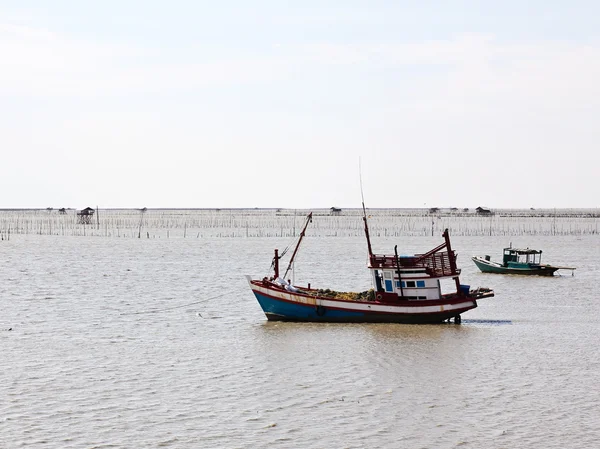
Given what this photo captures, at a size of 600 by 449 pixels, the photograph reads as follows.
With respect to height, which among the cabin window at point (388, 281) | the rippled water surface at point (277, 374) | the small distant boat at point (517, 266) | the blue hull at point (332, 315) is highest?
the cabin window at point (388, 281)

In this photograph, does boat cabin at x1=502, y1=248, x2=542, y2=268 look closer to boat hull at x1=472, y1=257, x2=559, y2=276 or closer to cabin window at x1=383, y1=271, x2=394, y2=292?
boat hull at x1=472, y1=257, x2=559, y2=276

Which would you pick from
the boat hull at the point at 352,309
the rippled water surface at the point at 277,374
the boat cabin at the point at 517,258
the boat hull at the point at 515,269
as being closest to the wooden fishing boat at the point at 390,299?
the boat hull at the point at 352,309

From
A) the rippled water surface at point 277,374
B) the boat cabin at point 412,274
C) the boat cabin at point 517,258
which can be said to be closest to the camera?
the rippled water surface at point 277,374

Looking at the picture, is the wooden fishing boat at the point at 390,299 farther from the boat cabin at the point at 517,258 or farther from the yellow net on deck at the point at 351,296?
the boat cabin at the point at 517,258

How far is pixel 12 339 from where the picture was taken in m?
30.0

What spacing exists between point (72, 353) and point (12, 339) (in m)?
3.84

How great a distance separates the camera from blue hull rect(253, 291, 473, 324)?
34906 mm

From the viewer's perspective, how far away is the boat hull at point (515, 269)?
2336 inches

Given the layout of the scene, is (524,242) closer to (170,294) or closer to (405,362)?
(170,294)

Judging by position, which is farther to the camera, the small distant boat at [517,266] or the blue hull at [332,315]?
the small distant boat at [517,266]

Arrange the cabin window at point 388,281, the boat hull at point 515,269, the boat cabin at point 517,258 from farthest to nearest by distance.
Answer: the boat cabin at point 517,258 → the boat hull at point 515,269 → the cabin window at point 388,281

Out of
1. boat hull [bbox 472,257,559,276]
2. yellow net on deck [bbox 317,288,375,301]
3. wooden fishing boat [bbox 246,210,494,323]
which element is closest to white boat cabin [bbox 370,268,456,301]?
wooden fishing boat [bbox 246,210,494,323]

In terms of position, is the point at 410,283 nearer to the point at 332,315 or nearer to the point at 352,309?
the point at 352,309

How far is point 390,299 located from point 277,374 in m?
11.4
